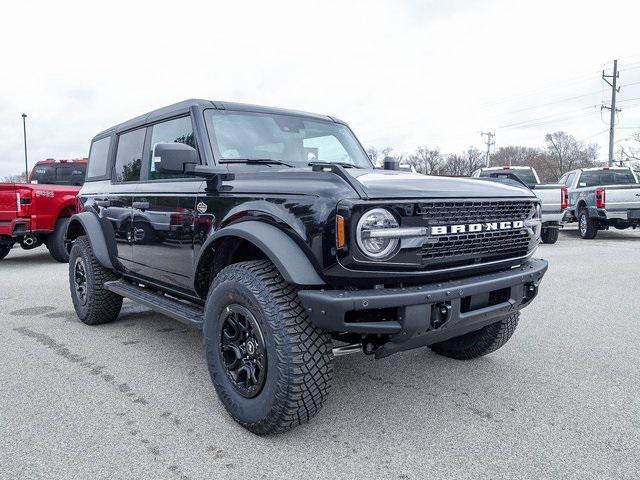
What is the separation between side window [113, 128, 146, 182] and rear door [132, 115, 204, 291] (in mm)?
159

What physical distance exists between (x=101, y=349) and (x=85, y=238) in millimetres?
1309

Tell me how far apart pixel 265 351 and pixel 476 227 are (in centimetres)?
128

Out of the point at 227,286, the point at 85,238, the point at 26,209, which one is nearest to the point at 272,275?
the point at 227,286

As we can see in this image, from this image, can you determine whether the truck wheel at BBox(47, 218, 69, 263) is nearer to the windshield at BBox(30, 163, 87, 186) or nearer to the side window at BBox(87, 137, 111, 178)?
the windshield at BBox(30, 163, 87, 186)

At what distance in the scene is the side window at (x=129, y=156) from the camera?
4402 millimetres

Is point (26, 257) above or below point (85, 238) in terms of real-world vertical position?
below

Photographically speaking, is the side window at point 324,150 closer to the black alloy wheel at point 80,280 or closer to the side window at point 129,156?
the side window at point 129,156

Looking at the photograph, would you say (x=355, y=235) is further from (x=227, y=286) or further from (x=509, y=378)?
(x=509, y=378)

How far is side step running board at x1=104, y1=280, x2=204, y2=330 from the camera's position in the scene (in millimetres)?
3303

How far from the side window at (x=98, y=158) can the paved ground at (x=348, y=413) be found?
5.19 feet

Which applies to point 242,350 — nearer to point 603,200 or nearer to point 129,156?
point 129,156

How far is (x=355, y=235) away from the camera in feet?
7.85

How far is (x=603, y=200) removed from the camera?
41.1ft

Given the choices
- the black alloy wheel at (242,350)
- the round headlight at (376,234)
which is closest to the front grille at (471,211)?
the round headlight at (376,234)
